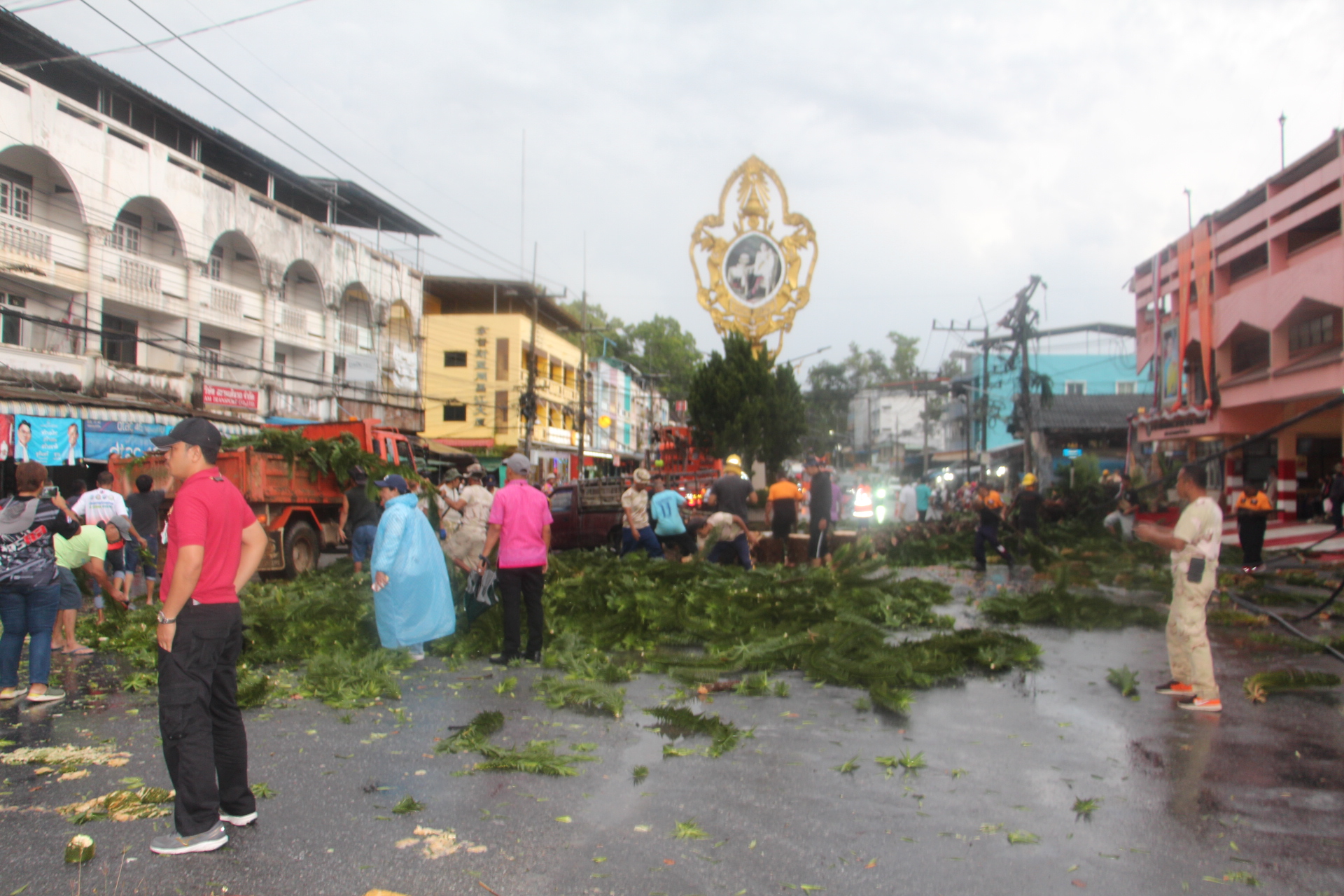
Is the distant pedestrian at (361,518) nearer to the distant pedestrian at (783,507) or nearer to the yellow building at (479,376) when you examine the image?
the distant pedestrian at (783,507)

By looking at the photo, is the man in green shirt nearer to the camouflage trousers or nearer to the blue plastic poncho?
the blue plastic poncho

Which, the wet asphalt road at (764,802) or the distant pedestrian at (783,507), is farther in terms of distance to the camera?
the distant pedestrian at (783,507)

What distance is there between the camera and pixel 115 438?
70.0 ft

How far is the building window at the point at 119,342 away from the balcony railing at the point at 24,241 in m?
2.85

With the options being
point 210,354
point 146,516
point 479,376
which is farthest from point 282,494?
point 479,376

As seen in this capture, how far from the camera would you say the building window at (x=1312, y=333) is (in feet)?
77.1

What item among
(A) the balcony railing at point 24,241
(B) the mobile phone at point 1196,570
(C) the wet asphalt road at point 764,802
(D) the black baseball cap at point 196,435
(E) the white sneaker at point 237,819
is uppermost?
(A) the balcony railing at point 24,241

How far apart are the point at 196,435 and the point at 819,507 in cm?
1127

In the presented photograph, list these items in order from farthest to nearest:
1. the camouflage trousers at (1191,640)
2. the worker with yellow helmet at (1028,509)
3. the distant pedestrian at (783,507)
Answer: the worker with yellow helmet at (1028,509), the distant pedestrian at (783,507), the camouflage trousers at (1191,640)

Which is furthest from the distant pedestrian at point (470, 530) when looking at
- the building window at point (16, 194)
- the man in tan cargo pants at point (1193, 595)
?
the building window at point (16, 194)

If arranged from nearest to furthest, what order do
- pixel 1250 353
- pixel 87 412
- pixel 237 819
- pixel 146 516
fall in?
pixel 237 819 → pixel 146 516 → pixel 87 412 → pixel 1250 353

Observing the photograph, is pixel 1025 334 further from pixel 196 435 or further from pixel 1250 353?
pixel 196 435

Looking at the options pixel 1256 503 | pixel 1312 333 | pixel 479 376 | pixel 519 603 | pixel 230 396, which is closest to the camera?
pixel 519 603

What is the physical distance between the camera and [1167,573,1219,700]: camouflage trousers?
21.5ft
